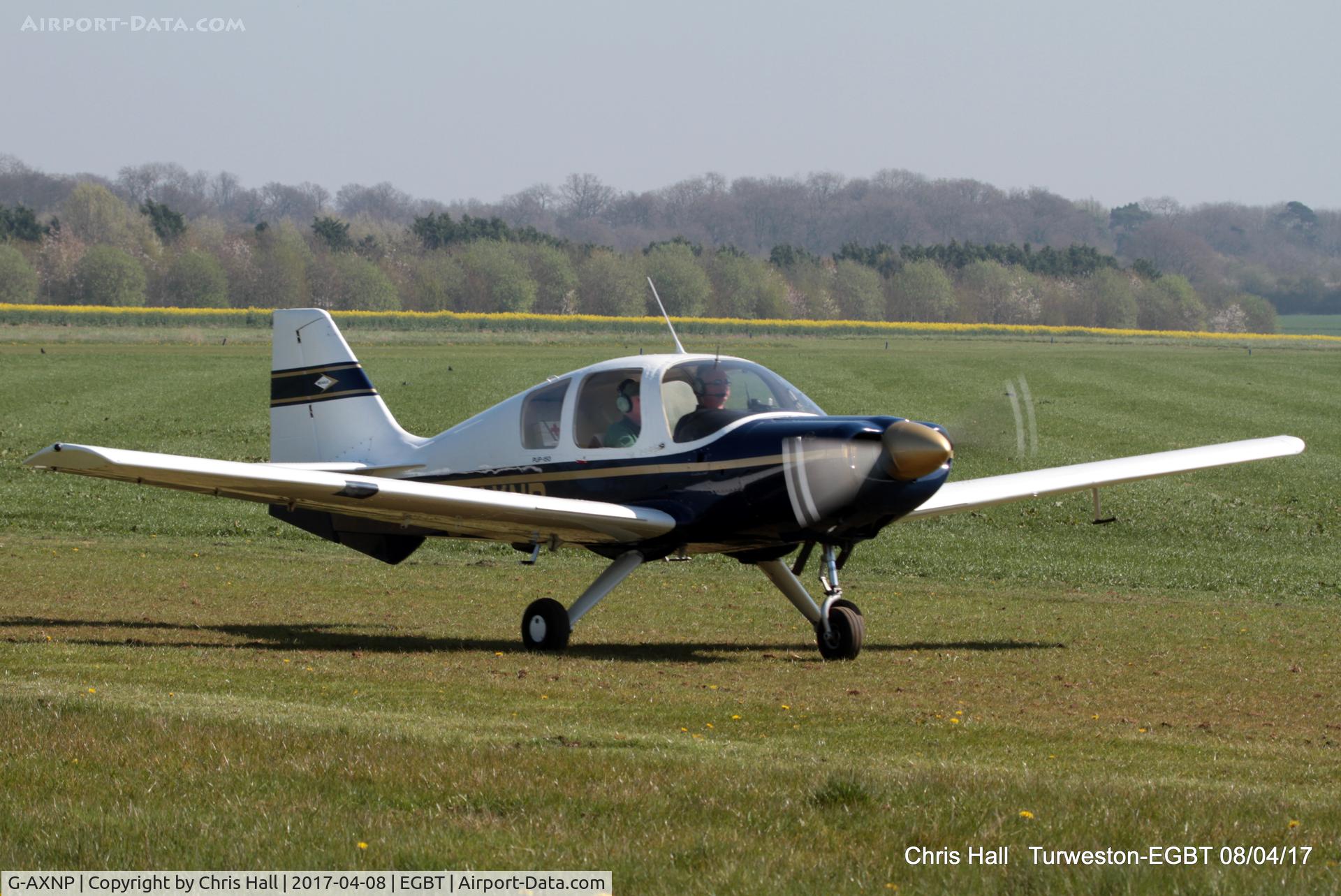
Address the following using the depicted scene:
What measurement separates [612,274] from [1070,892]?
121 meters

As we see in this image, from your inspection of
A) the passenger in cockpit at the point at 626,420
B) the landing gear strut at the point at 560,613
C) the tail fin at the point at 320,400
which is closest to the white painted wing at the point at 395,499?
the landing gear strut at the point at 560,613

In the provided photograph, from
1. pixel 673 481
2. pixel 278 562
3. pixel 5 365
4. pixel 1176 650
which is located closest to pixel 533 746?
pixel 673 481

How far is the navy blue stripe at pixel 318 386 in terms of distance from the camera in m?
15.5

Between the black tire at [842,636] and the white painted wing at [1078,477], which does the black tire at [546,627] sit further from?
the white painted wing at [1078,477]

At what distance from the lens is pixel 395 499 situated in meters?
11.7

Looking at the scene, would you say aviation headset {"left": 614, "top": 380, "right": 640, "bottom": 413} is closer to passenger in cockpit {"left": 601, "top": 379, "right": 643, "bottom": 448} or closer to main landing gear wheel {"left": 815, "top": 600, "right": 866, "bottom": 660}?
passenger in cockpit {"left": 601, "top": 379, "right": 643, "bottom": 448}

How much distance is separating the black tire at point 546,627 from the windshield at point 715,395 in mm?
1832

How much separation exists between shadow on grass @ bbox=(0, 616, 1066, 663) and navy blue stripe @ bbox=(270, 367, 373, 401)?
8.49 feet

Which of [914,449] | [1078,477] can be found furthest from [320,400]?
[1078,477]

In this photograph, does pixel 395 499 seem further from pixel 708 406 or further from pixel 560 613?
pixel 708 406

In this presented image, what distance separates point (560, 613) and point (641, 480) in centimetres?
135

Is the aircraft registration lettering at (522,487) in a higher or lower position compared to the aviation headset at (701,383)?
lower

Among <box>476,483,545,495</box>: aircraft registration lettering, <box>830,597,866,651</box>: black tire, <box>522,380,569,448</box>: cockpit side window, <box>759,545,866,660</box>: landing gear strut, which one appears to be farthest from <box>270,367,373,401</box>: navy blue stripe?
<box>830,597,866,651</box>: black tire

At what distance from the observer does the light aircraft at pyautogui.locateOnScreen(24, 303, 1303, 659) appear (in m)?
11.4
